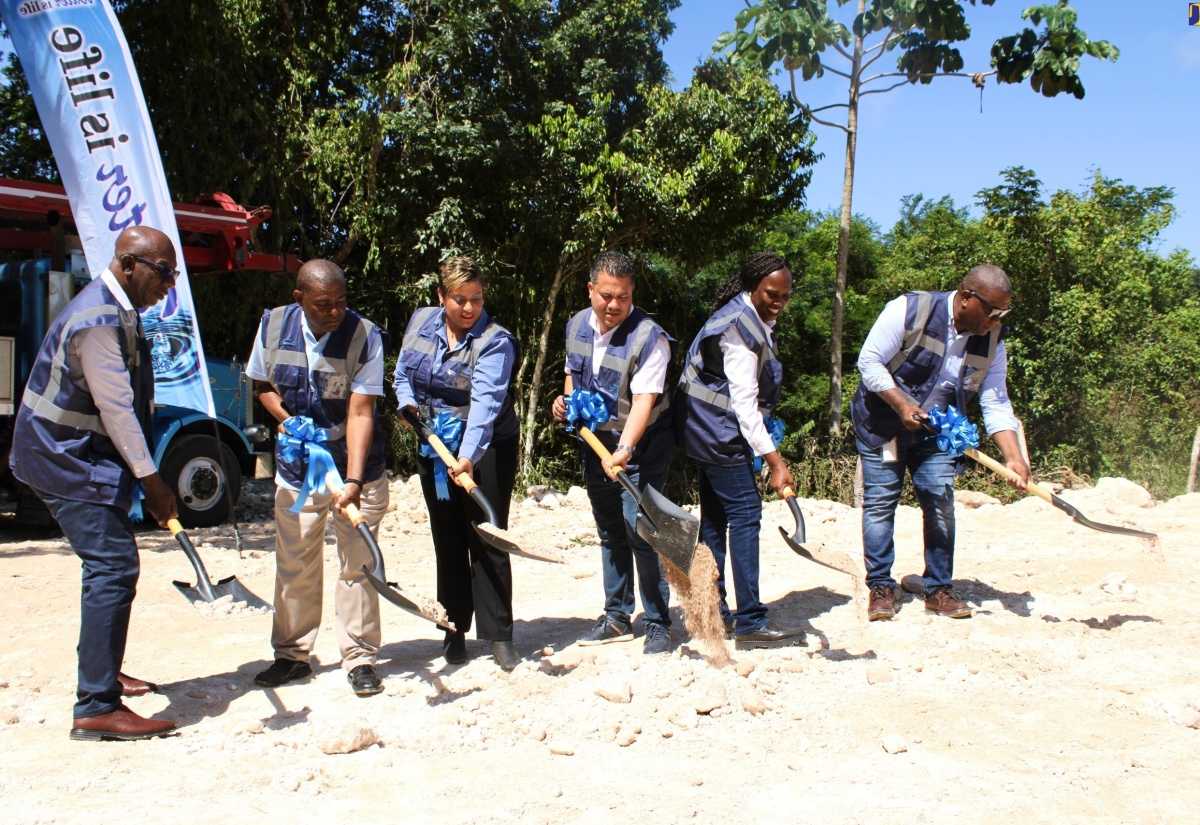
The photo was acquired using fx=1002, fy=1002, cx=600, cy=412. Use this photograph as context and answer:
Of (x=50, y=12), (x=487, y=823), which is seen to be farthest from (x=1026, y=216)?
(x=487, y=823)

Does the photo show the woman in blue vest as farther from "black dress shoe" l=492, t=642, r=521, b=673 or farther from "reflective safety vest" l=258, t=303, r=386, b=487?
"reflective safety vest" l=258, t=303, r=386, b=487

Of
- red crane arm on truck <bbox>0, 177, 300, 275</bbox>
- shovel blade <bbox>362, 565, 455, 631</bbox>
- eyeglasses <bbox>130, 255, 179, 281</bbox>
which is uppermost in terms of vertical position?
red crane arm on truck <bbox>0, 177, 300, 275</bbox>

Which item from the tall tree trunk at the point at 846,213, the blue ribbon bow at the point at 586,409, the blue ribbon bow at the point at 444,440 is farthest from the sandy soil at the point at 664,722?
the tall tree trunk at the point at 846,213

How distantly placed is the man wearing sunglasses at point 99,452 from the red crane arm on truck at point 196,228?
472 centimetres

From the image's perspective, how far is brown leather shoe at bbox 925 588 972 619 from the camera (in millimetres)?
5090

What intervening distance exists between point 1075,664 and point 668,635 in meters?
1.84

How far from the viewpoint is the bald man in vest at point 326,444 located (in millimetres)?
4141

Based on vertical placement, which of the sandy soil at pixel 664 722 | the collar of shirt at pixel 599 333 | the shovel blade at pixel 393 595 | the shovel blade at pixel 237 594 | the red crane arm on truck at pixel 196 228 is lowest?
the sandy soil at pixel 664 722

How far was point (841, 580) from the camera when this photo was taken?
19.8 feet

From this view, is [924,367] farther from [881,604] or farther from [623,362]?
[623,362]

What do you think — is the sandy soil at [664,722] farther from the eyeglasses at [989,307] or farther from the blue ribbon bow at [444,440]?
the eyeglasses at [989,307]

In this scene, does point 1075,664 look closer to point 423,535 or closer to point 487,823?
point 487,823

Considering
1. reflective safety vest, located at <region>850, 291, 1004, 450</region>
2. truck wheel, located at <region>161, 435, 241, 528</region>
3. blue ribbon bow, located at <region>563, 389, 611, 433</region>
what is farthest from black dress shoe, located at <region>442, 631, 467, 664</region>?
truck wheel, located at <region>161, 435, 241, 528</region>

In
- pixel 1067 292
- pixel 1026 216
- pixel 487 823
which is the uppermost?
pixel 1026 216
